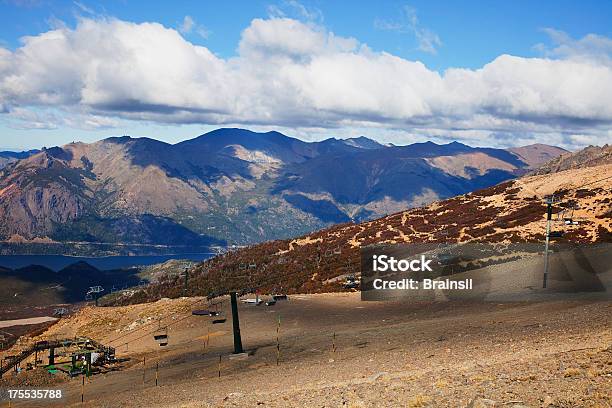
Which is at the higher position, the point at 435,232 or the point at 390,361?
the point at 435,232

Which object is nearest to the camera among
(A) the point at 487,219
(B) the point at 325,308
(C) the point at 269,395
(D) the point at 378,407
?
(D) the point at 378,407

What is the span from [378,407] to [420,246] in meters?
72.7

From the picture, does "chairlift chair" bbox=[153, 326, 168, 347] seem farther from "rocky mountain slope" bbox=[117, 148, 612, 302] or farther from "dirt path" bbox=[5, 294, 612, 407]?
"rocky mountain slope" bbox=[117, 148, 612, 302]

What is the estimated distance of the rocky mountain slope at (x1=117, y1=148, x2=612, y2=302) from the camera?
3371 inches

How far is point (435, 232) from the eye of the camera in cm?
10256

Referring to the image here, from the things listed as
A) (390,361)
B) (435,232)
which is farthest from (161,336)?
(435,232)

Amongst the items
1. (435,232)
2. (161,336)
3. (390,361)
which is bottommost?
(161,336)

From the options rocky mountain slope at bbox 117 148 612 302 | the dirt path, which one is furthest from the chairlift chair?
rocky mountain slope at bbox 117 148 612 302

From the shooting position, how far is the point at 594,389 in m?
21.3

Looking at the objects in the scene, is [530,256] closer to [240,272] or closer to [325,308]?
[325,308]

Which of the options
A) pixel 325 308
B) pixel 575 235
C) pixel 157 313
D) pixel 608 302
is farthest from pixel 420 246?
pixel 608 302

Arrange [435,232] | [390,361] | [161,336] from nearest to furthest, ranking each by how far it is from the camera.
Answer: [390,361], [161,336], [435,232]

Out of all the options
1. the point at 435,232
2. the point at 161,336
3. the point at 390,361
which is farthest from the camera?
the point at 435,232

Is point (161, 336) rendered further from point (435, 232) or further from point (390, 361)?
point (435, 232)
